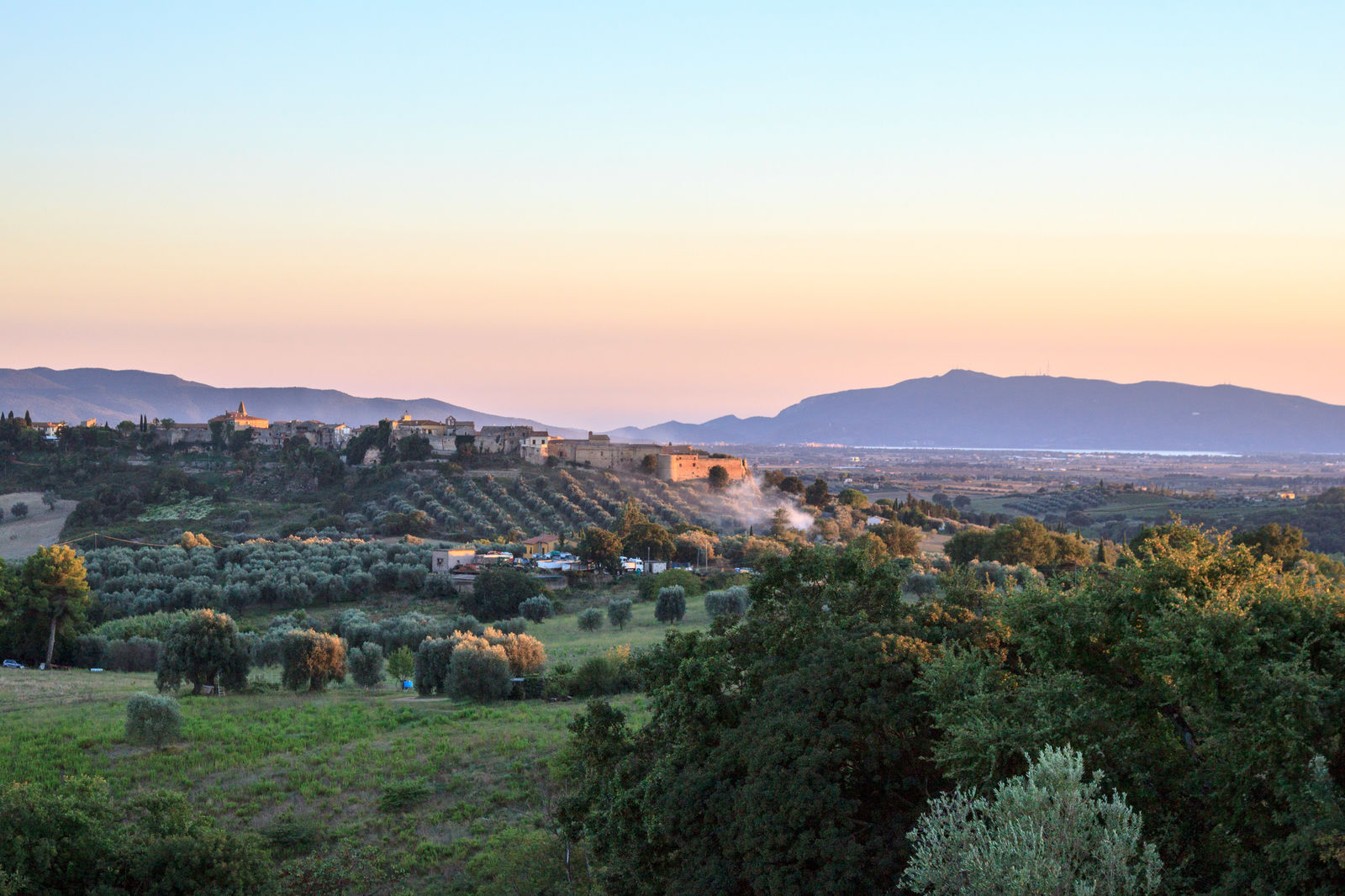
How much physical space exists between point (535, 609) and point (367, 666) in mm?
13694

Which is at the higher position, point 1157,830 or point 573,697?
point 1157,830

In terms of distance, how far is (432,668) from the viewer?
101 feet

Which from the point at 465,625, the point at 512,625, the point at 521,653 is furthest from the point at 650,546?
the point at 521,653

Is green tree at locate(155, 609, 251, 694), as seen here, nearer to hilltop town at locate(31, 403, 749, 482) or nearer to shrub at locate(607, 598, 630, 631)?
shrub at locate(607, 598, 630, 631)

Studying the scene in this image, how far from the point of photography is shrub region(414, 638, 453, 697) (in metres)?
30.6

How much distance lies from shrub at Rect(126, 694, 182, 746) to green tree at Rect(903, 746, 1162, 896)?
18.4 m

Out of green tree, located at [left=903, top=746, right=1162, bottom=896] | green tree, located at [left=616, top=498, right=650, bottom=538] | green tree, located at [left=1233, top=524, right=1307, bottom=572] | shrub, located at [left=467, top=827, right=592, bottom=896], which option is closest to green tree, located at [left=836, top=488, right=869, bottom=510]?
green tree, located at [left=616, top=498, right=650, bottom=538]

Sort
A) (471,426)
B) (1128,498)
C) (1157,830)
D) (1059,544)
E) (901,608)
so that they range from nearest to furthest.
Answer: (1157,830) < (901,608) < (1059,544) < (471,426) < (1128,498)

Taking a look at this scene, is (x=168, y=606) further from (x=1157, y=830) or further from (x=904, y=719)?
(x=1157, y=830)

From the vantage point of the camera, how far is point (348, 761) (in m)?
21.2

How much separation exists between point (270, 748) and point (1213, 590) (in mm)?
19290

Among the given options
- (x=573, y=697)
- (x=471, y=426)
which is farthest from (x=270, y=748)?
(x=471, y=426)

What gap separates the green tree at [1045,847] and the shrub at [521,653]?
21.4 meters

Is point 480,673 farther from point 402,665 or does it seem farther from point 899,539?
point 899,539
